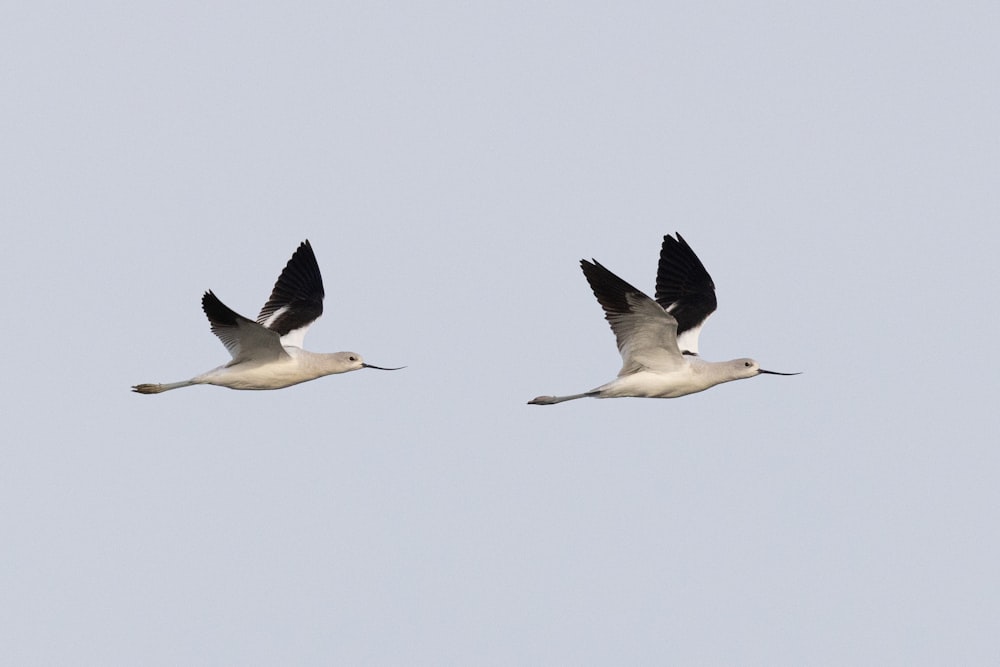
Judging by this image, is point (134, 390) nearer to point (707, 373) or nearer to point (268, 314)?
point (268, 314)

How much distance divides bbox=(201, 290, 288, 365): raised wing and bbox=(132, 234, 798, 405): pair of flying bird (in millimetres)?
13

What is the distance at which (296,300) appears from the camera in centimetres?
2436

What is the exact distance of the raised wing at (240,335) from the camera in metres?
20.9

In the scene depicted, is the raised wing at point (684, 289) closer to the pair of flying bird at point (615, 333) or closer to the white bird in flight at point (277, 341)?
the pair of flying bird at point (615, 333)

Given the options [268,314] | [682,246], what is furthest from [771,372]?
[268,314]

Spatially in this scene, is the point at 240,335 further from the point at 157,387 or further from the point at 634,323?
the point at 634,323

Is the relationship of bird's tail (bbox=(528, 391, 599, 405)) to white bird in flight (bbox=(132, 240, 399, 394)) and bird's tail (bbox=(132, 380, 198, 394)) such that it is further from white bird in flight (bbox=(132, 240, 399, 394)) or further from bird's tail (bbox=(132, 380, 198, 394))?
bird's tail (bbox=(132, 380, 198, 394))

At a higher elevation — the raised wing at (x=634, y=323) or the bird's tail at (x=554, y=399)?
the raised wing at (x=634, y=323)

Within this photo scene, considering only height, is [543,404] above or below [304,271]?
below

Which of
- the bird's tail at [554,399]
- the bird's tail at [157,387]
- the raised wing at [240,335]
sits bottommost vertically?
the bird's tail at [554,399]

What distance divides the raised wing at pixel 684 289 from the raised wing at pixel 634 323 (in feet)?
6.31

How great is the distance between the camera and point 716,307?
76.4 feet

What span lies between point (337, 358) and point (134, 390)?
2.88 m

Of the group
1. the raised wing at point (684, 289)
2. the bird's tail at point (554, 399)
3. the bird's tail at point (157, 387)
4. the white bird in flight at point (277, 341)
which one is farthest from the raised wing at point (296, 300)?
the raised wing at point (684, 289)
